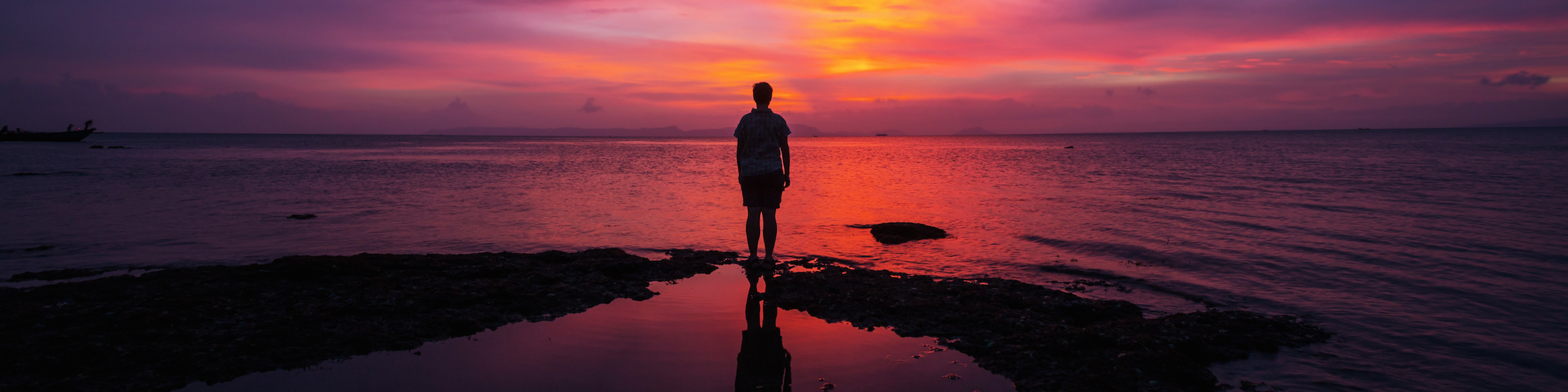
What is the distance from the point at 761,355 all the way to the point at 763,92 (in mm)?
3820

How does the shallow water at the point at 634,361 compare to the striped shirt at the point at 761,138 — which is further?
the striped shirt at the point at 761,138

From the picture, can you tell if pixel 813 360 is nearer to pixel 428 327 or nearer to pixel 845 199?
pixel 428 327

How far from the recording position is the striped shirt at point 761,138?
8203mm

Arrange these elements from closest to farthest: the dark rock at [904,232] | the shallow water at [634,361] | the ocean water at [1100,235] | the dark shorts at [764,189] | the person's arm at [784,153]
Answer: the shallow water at [634,361]
the ocean water at [1100,235]
the person's arm at [784,153]
the dark shorts at [764,189]
the dark rock at [904,232]

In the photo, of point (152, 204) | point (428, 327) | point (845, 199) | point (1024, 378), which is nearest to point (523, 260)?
point (428, 327)

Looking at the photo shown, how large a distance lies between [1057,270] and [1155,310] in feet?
7.50

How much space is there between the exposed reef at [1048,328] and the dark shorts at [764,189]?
1.04m

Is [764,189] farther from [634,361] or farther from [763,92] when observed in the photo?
[634,361]

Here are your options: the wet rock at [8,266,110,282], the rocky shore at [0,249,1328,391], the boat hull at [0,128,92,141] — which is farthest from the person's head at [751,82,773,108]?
the boat hull at [0,128,92,141]

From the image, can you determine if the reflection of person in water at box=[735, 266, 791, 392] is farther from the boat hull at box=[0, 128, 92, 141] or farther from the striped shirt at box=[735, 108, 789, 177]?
the boat hull at box=[0, 128, 92, 141]

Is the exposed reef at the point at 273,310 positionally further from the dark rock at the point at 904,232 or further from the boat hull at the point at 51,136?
the boat hull at the point at 51,136

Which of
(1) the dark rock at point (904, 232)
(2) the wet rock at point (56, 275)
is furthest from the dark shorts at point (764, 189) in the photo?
(2) the wet rock at point (56, 275)

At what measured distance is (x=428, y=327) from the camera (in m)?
5.75

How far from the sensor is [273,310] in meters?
6.05
